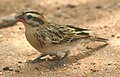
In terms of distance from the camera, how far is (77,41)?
8.04 metres

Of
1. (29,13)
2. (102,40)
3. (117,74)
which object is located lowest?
(117,74)

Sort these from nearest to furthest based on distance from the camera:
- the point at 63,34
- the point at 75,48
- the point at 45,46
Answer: the point at 45,46 < the point at 63,34 < the point at 75,48

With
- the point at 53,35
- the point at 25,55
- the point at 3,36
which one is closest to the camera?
the point at 53,35

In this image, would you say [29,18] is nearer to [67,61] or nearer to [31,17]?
[31,17]

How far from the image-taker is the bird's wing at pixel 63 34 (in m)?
7.62

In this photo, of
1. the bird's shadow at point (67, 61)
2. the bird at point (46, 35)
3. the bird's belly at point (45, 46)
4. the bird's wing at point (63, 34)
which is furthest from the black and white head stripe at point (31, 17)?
the bird's shadow at point (67, 61)

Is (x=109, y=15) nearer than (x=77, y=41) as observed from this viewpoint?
No

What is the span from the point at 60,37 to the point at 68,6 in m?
4.74

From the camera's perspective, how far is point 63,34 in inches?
309

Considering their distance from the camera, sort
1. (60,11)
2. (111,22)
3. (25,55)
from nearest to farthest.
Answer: (25,55), (111,22), (60,11)

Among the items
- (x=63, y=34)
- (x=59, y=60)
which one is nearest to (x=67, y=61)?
(x=59, y=60)

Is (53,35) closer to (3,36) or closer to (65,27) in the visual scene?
(65,27)

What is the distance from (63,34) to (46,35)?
44cm

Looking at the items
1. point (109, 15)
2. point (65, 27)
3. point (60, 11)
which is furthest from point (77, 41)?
point (60, 11)
